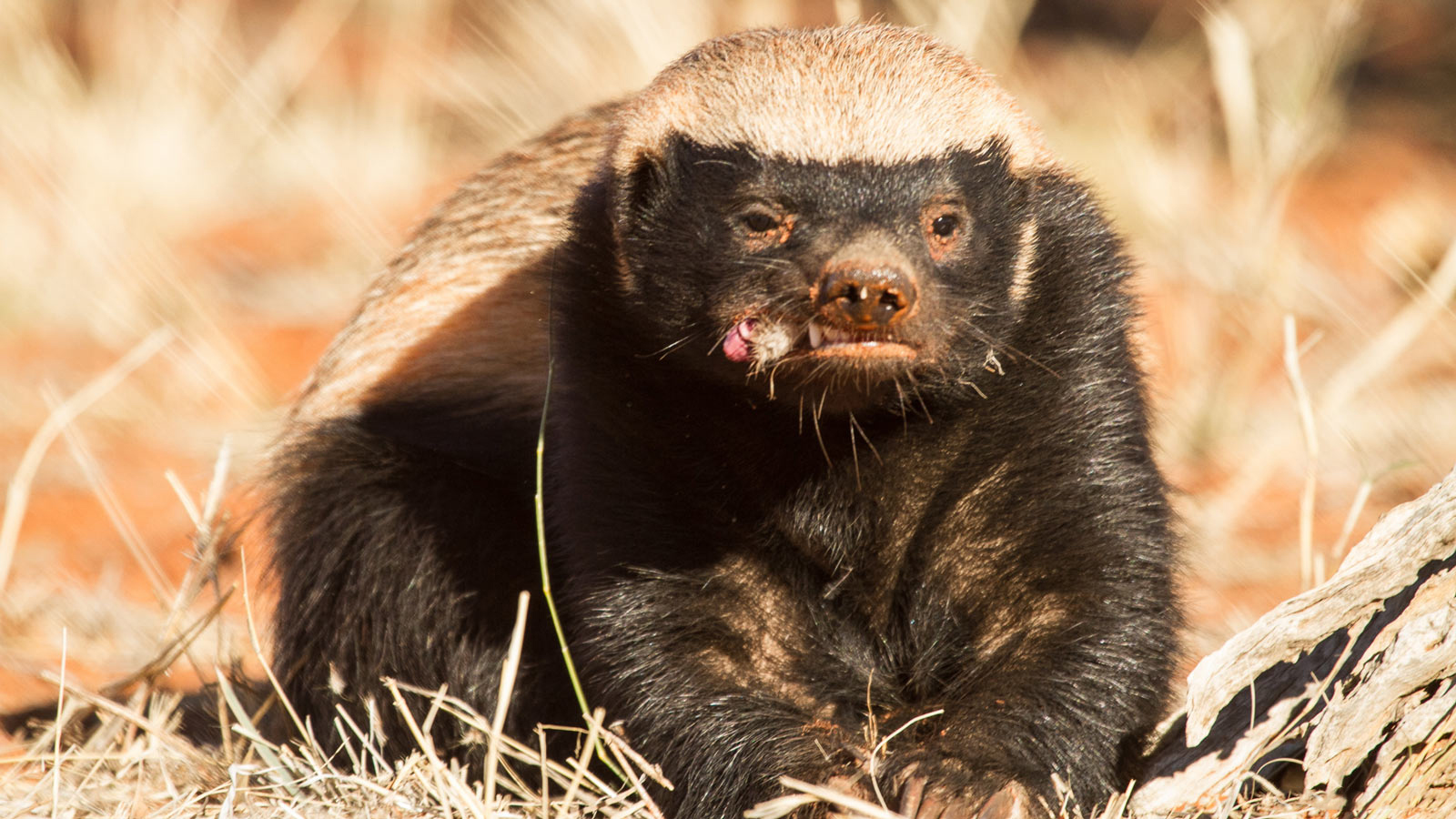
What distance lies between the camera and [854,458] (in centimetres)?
349

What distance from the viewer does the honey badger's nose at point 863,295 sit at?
2.87 m

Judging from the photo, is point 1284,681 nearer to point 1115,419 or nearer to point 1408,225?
point 1115,419

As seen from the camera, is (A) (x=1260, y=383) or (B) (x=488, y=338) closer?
(B) (x=488, y=338)

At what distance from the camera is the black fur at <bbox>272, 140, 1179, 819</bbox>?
3.36m

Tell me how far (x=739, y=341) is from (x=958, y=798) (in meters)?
1.05

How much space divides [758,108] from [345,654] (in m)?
2.01

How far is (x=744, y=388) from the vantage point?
3377 millimetres

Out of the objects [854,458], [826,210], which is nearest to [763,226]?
[826,210]

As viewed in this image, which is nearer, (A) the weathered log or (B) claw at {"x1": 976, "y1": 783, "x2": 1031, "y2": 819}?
(A) the weathered log

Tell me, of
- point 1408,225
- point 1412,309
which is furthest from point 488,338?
point 1408,225

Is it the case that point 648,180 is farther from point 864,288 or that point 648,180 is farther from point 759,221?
point 864,288

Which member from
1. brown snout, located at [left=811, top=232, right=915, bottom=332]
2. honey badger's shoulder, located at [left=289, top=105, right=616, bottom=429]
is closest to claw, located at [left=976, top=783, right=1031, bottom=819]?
brown snout, located at [left=811, top=232, right=915, bottom=332]

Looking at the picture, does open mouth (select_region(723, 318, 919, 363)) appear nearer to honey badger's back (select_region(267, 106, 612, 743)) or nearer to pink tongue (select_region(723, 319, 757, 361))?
pink tongue (select_region(723, 319, 757, 361))

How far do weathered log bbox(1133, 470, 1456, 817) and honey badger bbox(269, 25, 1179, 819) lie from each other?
8.5 inches
